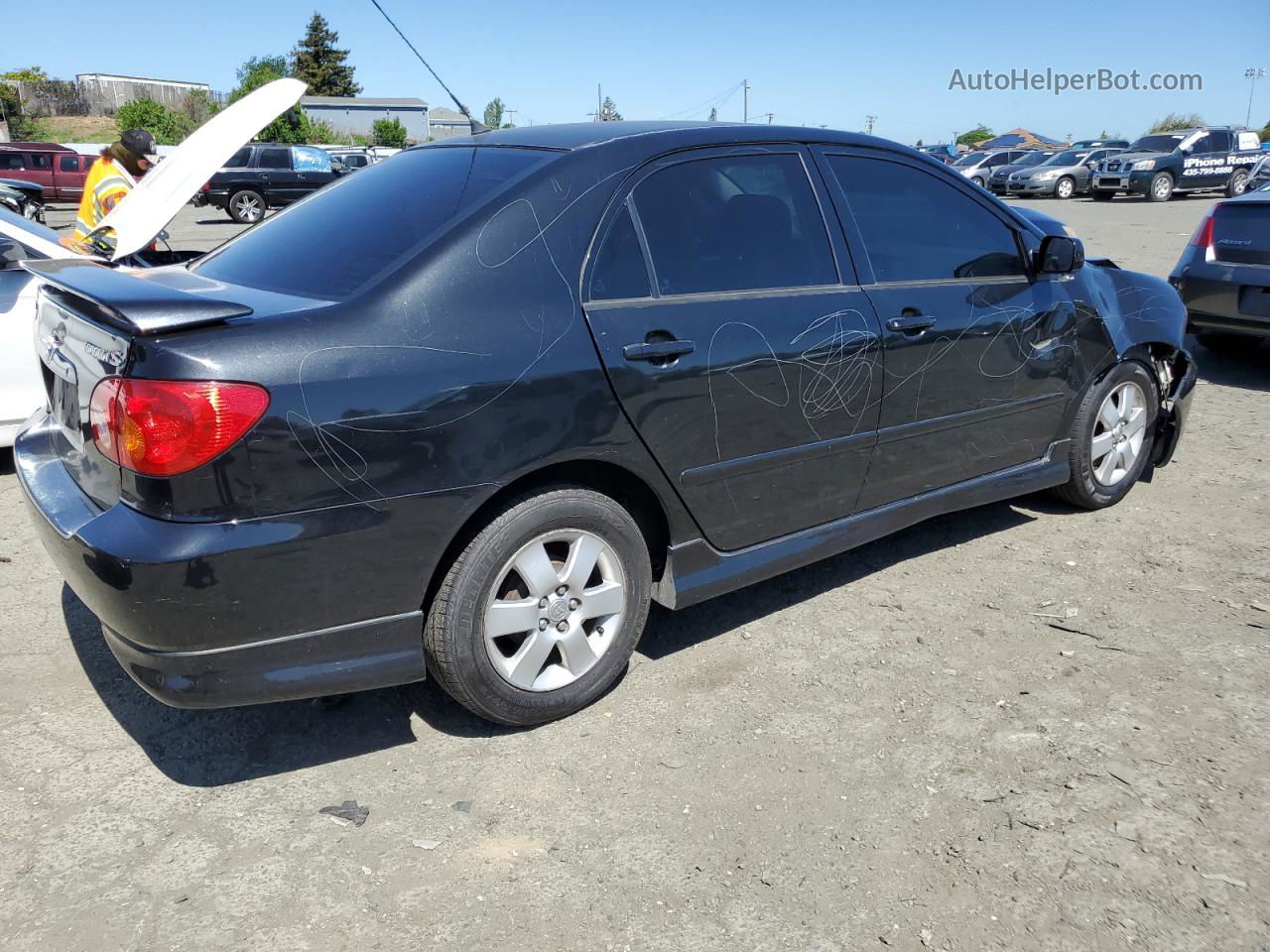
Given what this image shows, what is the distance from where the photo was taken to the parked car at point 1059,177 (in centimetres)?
2992

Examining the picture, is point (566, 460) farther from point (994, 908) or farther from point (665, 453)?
point (994, 908)

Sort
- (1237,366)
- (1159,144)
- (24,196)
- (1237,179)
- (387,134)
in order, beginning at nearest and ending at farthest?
(1237,366) → (24,196) → (1237,179) → (1159,144) → (387,134)

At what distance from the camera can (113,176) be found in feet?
22.9

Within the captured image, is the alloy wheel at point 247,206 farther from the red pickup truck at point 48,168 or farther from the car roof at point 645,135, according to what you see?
the car roof at point 645,135

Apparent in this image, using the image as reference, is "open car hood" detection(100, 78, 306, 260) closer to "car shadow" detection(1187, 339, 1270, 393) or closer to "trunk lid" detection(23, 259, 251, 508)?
"trunk lid" detection(23, 259, 251, 508)

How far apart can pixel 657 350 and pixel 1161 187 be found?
29002 millimetres

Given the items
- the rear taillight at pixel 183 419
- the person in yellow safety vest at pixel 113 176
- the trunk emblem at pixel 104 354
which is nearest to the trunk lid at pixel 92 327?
the trunk emblem at pixel 104 354

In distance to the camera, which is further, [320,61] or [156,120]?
[320,61]

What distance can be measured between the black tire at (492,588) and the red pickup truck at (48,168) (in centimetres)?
2996

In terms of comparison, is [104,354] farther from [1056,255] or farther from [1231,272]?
[1231,272]

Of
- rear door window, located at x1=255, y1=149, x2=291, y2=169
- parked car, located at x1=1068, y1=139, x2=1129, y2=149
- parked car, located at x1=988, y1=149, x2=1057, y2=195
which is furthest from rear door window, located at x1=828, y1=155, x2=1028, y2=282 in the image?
parked car, located at x1=1068, y1=139, x2=1129, y2=149

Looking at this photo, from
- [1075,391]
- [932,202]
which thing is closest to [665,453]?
[932,202]

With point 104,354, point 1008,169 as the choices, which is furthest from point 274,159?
point 104,354

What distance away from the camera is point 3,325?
5.41 meters
